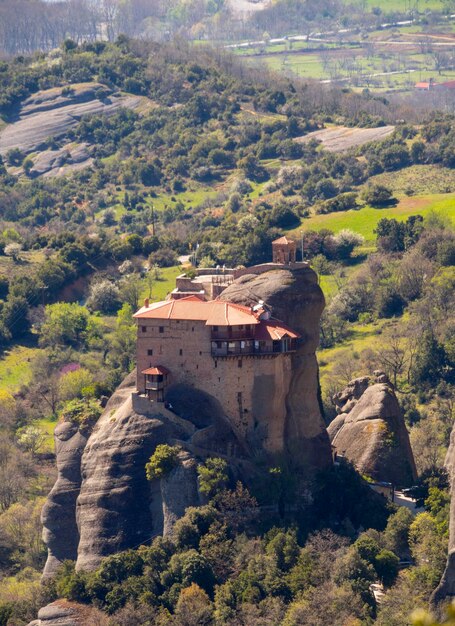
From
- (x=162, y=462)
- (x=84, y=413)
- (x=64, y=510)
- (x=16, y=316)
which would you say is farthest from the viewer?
(x=16, y=316)

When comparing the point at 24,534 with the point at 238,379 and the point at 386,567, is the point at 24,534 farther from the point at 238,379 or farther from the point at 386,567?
the point at 386,567

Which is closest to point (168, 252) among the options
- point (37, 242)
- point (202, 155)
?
point (37, 242)

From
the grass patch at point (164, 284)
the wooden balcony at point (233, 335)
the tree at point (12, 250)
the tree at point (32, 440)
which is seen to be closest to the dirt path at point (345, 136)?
the tree at point (12, 250)

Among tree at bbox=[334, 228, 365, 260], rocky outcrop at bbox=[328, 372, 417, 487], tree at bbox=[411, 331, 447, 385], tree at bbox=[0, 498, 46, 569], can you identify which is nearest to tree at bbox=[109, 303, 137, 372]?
tree at bbox=[334, 228, 365, 260]

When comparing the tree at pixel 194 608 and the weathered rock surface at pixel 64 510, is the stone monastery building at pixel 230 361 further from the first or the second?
the tree at pixel 194 608

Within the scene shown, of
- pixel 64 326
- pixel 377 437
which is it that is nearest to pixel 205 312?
pixel 377 437

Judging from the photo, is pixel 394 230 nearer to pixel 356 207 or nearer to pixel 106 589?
pixel 356 207

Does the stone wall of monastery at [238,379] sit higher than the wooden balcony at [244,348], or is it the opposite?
the wooden balcony at [244,348]
